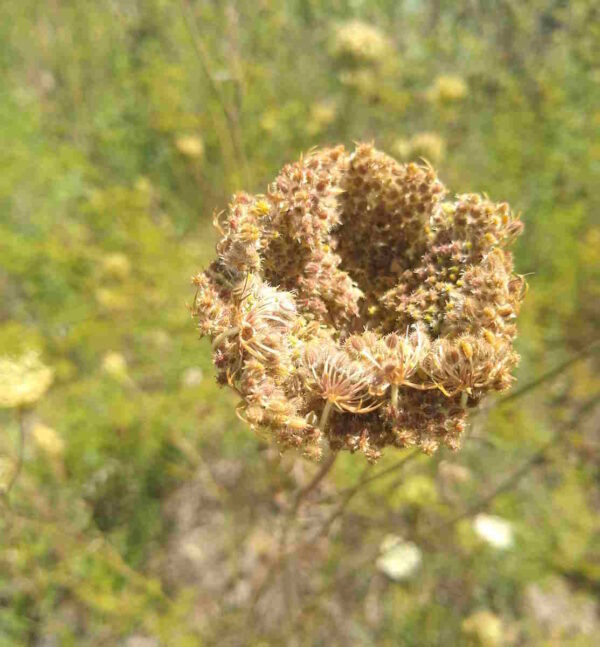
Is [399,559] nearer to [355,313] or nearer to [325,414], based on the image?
[355,313]

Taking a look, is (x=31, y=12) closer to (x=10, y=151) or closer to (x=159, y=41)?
(x=159, y=41)

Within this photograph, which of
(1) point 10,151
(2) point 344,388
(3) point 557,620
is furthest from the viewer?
(1) point 10,151

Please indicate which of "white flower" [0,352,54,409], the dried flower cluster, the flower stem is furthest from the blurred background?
the flower stem

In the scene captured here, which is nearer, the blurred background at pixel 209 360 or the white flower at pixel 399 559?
the blurred background at pixel 209 360

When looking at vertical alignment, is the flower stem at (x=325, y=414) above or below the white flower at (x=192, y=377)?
below

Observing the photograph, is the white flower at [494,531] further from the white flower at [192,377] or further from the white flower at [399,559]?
the white flower at [192,377]

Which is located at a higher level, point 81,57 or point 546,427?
point 81,57

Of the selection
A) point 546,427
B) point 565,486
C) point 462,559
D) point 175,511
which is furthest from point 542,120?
point 175,511

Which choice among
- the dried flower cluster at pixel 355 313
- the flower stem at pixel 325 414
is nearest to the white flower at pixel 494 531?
the dried flower cluster at pixel 355 313
